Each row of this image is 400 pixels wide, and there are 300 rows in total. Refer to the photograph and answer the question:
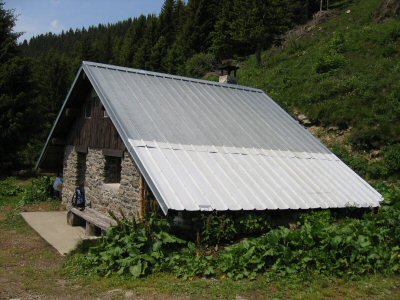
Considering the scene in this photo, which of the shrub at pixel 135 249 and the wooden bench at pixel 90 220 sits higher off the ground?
the shrub at pixel 135 249

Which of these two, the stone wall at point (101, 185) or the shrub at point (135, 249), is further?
the stone wall at point (101, 185)

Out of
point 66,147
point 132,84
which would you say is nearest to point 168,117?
point 132,84

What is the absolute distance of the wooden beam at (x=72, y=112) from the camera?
14953mm

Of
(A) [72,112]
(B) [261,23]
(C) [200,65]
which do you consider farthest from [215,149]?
(C) [200,65]

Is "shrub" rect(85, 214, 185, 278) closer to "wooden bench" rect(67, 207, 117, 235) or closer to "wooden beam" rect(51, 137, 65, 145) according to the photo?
"wooden bench" rect(67, 207, 117, 235)

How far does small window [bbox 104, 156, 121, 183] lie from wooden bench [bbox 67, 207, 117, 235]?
113 cm

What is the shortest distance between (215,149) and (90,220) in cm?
416

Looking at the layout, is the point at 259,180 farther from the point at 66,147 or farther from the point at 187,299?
the point at 66,147

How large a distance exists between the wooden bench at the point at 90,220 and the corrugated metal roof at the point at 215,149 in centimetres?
258

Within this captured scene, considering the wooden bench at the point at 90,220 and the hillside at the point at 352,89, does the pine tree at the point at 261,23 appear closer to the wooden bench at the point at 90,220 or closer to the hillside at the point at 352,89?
the hillside at the point at 352,89

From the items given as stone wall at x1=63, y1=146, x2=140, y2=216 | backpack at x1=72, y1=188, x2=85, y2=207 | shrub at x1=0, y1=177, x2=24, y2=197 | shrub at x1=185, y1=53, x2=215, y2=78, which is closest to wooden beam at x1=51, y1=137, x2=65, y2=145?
stone wall at x1=63, y1=146, x2=140, y2=216

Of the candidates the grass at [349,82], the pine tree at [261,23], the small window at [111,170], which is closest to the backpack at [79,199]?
the small window at [111,170]

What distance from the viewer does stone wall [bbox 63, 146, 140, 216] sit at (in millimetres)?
10852

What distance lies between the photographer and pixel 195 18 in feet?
166
